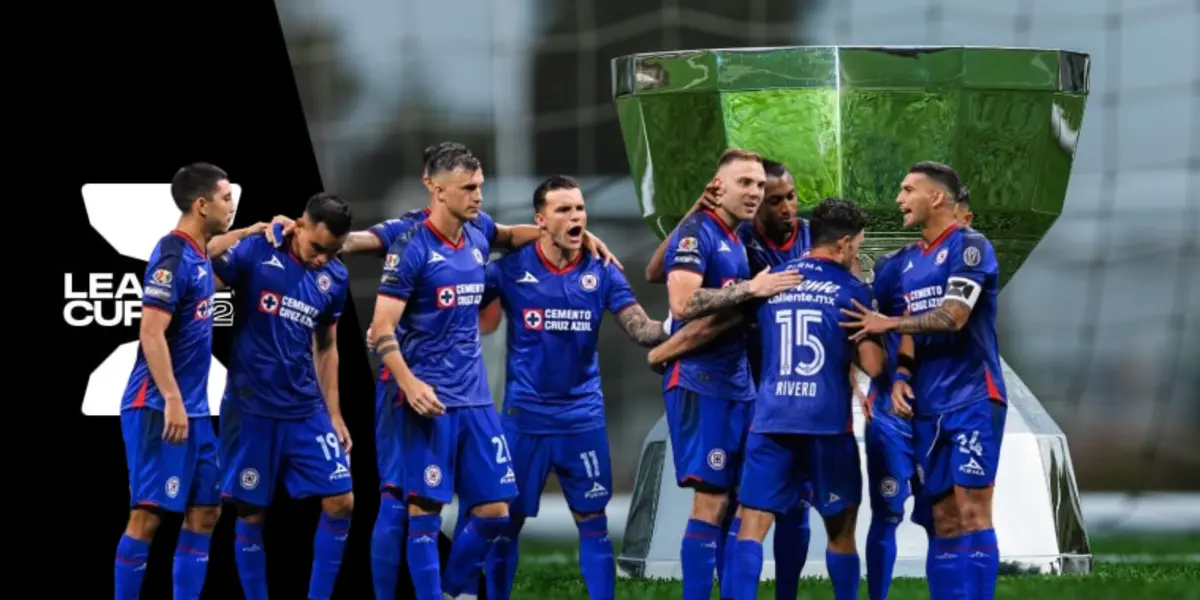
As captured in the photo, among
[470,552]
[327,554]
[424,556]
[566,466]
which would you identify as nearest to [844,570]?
[566,466]

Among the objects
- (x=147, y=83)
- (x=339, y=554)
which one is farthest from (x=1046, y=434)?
(x=147, y=83)

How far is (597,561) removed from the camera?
6859 millimetres

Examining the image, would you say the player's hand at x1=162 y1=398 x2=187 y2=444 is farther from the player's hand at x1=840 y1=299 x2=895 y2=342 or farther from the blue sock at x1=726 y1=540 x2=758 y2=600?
the player's hand at x1=840 y1=299 x2=895 y2=342

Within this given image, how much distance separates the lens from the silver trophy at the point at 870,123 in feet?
26.5

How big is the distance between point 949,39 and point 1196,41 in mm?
1698

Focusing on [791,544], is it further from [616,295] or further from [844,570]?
[616,295]

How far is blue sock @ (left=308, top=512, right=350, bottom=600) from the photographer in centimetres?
711

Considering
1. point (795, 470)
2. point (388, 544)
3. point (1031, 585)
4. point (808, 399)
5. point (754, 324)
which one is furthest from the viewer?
point (1031, 585)

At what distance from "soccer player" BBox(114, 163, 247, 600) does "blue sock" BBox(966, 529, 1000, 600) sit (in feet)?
8.26

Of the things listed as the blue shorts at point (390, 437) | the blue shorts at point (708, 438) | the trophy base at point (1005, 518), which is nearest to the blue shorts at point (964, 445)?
the blue shorts at point (708, 438)

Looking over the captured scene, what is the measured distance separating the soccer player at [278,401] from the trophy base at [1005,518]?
200 cm

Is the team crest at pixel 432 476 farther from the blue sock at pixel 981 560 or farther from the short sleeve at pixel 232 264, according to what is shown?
the blue sock at pixel 981 560

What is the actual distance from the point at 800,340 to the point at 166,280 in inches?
81.1

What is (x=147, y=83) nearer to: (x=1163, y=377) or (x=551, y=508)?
(x=551, y=508)
